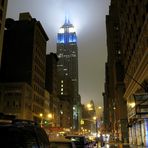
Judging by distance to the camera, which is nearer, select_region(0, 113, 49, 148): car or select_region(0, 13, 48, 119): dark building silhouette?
select_region(0, 113, 49, 148): car

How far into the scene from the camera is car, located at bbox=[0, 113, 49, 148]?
6.83 m

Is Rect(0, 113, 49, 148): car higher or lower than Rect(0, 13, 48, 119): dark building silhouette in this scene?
lower

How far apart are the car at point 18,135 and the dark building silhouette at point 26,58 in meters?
94.1

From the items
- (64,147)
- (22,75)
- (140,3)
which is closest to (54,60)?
(22,75)

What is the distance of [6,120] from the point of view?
810 cm

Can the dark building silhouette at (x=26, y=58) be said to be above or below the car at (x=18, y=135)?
above

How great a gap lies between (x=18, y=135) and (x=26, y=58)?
103 meters

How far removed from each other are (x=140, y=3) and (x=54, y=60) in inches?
4363

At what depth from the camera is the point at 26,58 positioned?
108625 mm

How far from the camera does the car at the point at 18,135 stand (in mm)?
6832

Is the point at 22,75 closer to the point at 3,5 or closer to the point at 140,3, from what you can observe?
the point at 3,5

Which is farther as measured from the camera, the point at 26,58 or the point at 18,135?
the point at 26,58

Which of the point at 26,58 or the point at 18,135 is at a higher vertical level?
the point at 26,58

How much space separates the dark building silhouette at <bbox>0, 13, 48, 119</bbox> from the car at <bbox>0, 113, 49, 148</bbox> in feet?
309
